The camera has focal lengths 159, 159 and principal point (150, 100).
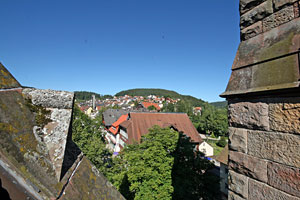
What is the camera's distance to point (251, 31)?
1.81 m

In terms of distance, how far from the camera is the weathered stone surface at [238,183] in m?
1.63

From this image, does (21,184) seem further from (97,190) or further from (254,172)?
(254,172)

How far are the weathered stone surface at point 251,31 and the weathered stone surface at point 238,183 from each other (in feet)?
5.11

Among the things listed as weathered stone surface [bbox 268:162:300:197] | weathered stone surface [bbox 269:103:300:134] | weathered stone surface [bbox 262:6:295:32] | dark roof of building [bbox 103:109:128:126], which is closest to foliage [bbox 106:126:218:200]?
weathered stone surface [bbox 268:162:300:197]

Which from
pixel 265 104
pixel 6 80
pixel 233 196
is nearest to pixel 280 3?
pixel 265 104

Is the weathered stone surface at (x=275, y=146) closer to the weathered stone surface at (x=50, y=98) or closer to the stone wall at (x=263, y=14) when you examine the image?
the stone wall at (x=263, y=14)

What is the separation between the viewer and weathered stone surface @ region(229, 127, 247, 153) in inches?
66.0

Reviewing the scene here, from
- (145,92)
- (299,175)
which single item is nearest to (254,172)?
(299,175)

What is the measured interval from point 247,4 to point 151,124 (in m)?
17.8

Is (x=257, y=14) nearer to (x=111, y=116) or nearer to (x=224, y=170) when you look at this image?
(x=224, y=170)

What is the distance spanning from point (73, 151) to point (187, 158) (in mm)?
8295

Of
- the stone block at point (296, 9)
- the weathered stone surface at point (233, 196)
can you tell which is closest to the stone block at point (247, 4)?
the stone block at point (296, 9)

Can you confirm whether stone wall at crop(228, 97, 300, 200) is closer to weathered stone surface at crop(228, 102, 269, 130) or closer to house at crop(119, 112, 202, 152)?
weathered stone surface at crop(228, 102, 269, 130)

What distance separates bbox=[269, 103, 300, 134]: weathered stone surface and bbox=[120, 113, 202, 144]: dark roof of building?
51.0 feet
